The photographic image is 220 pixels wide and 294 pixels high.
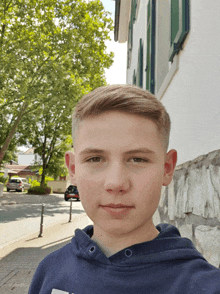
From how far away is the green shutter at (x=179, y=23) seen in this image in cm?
341

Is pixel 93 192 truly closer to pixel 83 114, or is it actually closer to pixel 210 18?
pixel 83 114

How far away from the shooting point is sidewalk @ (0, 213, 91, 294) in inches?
189

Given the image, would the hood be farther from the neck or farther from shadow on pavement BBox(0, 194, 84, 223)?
shadow on pavement BBox(0, 194, 84, 223)

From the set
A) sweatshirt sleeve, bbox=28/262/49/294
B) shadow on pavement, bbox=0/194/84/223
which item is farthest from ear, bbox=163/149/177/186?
shadow on pavement, bbox=0/194/84/223

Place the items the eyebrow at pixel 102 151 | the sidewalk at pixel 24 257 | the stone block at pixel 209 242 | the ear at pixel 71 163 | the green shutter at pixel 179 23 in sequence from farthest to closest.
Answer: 1. the sidewalk at pixel 24 257
2. the green shutter at pixel 179 23
3. the stone block at pixel 209 242
4. the ear at pixel 71 163
5. the eyebrow at pixel 102 151

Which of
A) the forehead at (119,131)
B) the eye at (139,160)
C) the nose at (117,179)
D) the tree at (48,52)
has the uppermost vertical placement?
the tree at (48,52)

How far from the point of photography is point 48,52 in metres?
17.0

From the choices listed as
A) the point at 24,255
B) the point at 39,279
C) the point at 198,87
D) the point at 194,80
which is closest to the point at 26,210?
the point at 24,255

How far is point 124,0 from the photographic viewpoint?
13375 mm

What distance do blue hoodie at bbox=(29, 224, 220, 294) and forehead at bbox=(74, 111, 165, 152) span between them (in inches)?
15.5

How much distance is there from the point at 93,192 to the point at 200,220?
1.55m

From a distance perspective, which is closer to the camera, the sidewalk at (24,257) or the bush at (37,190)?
the sidewalk at (24,257)

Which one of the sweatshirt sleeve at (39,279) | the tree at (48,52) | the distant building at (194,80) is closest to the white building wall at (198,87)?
the distant building at (194,80)

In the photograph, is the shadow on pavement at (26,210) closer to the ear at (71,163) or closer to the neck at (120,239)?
the ear at (71,163)
